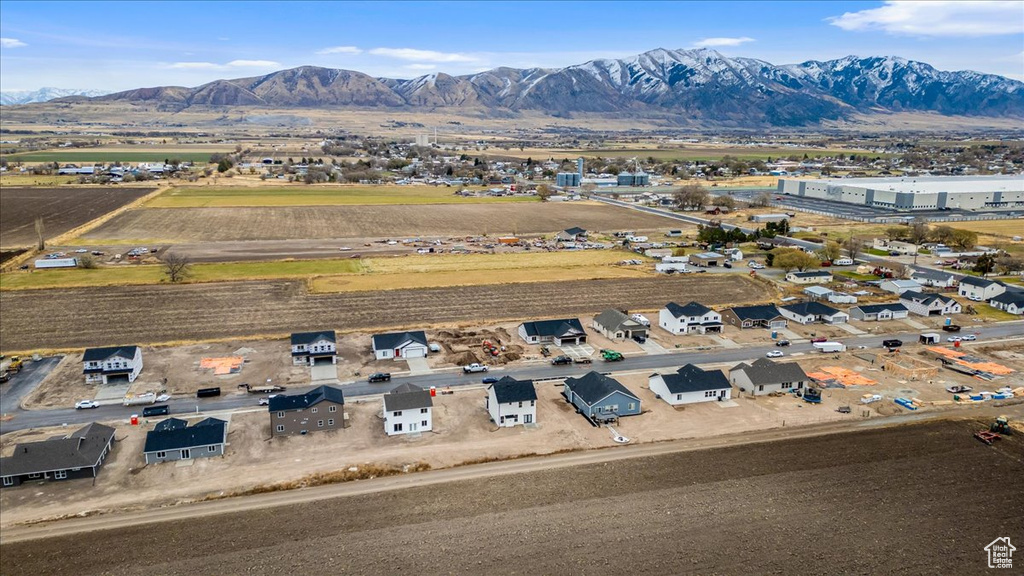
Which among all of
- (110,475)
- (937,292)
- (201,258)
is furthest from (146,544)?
(937,292)

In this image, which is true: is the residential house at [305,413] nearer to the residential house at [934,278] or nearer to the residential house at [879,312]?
the residential house at [879,312]

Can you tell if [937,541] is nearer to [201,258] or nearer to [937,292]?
[937,292]

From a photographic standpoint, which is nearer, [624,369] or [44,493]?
[44,493]

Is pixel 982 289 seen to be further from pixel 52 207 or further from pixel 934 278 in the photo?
pixel 52 207

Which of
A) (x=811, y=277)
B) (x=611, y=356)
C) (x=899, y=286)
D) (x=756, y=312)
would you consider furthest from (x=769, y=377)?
(x=811, y=277)

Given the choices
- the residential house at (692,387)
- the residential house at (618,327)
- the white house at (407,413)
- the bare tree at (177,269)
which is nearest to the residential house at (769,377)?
the residential house at (692,387)

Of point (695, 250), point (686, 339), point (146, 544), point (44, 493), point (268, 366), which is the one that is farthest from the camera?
point (695, 250)
